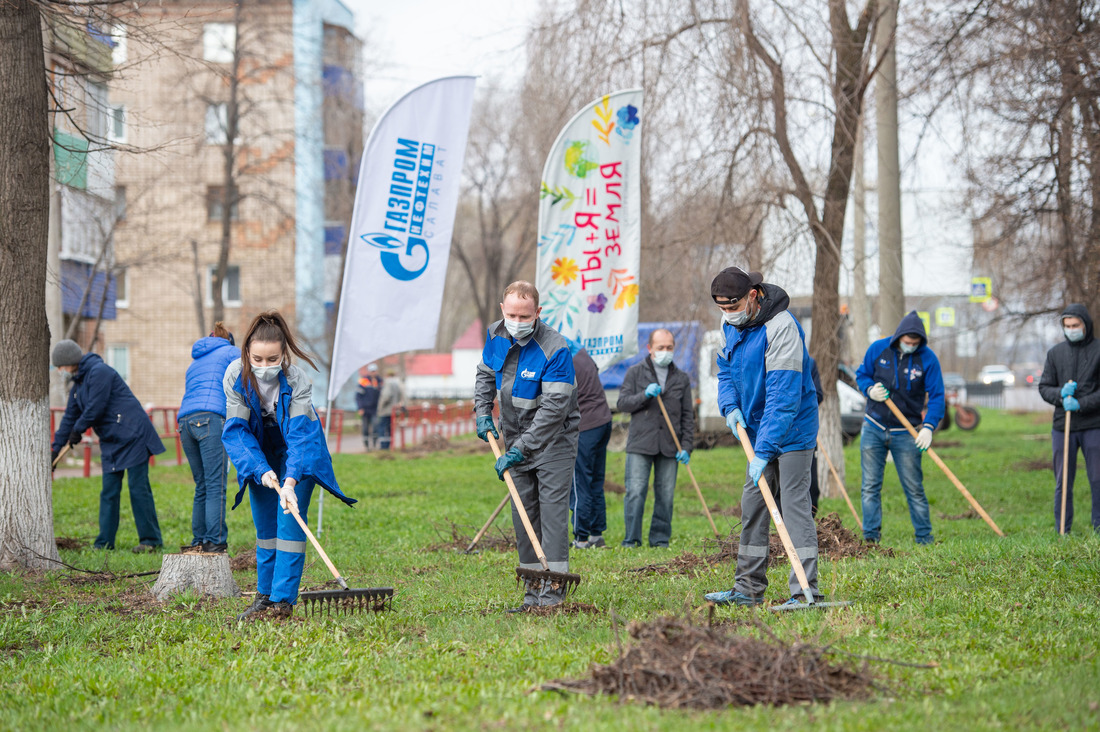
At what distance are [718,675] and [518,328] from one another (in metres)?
2.53

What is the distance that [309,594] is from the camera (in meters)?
5.52

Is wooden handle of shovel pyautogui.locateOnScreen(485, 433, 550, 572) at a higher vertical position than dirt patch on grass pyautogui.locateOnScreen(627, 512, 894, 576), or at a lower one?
higher

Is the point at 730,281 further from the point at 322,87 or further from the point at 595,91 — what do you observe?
the point at 322,87

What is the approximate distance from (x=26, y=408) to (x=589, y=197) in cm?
556

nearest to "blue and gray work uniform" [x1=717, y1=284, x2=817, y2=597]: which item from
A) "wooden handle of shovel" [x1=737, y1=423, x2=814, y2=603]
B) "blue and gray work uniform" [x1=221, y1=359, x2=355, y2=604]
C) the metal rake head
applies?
"wooden handle of shovel" [x1=737, y1=423, x2=814, y2=603]

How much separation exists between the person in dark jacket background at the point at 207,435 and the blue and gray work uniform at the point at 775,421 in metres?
4.33

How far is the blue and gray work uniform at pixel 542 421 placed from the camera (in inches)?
234

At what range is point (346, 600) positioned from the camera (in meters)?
5.68

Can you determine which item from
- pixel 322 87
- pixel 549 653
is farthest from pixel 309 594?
pixel 322 87

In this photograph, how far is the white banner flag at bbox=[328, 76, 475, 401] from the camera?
A: 9461 millimetres

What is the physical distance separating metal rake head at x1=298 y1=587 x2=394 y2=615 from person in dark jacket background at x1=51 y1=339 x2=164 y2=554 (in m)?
3.87

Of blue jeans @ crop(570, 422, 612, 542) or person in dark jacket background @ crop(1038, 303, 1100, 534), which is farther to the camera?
blue jeans @ crop(570, 422, 612, 542)

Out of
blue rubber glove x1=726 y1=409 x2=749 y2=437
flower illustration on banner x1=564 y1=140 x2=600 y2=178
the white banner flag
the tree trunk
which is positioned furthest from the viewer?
flower illustration on banner x1=564 y1=140 x2=600 y2=178

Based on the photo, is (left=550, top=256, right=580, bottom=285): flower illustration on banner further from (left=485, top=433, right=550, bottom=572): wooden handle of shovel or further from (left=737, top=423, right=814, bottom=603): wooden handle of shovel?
(left=737, top=423, right=814, bottom=603): wooden handle of shovel
